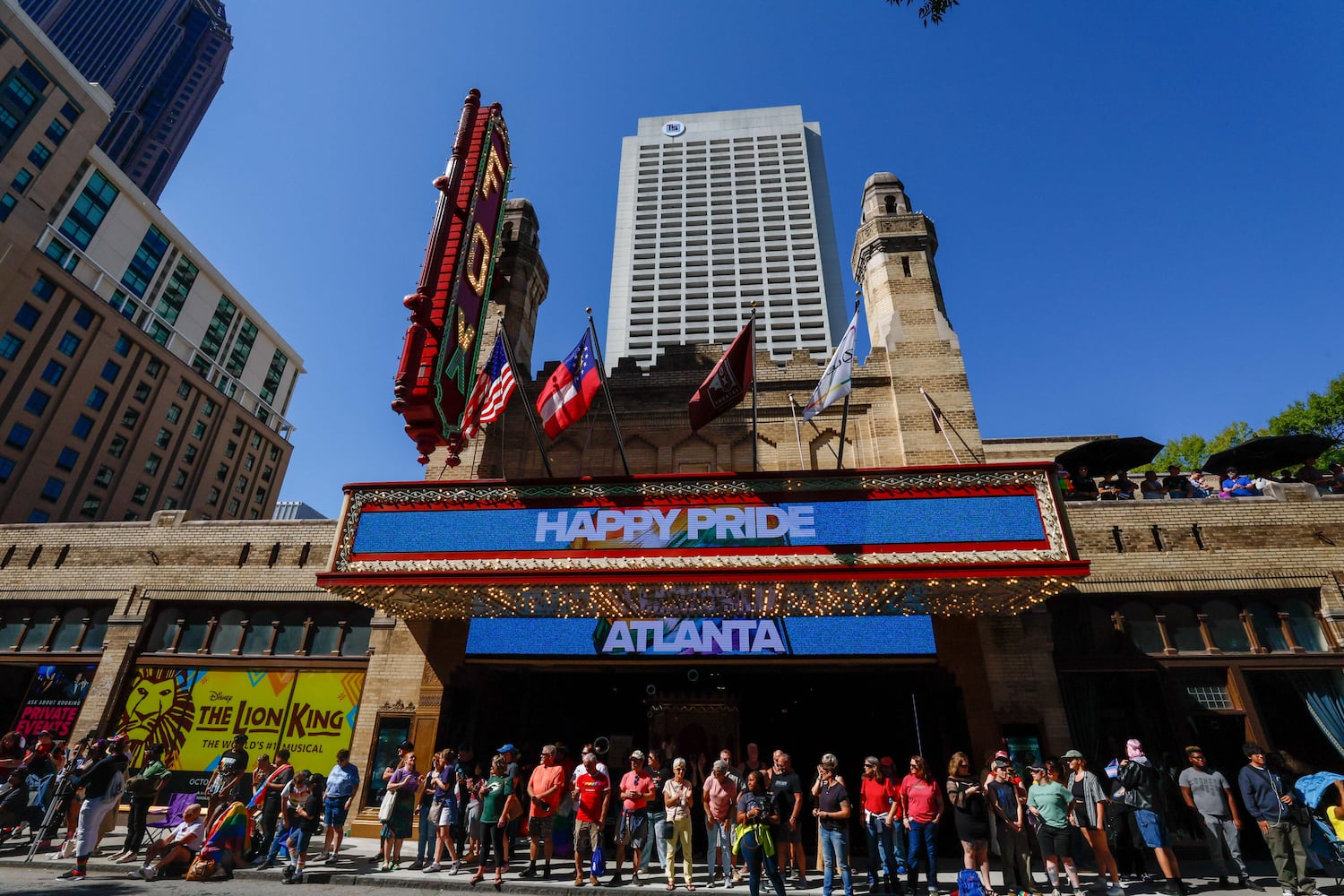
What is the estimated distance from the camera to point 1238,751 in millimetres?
13469

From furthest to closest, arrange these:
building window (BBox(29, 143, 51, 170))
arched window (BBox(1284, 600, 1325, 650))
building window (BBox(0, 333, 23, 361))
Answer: building window (BBox(29, 143, 51, 170))
building window (BBox(0, 333, 23, 361))
arched window (BBox(1284, 600, 1325, 650))

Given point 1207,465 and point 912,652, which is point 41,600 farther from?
point 1207,465

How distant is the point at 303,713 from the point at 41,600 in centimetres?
950

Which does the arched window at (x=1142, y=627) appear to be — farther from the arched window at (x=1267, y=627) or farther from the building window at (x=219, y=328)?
the building window at (x=219, y=328)

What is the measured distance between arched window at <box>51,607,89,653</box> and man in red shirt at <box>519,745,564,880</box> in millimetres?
15716

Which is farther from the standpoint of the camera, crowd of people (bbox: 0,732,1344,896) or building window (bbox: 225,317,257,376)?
building window (bbox: 225,317,257,376)

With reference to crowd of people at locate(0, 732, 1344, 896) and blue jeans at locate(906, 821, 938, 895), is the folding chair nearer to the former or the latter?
crowd of people at locate(0, 732, 1344, 896)

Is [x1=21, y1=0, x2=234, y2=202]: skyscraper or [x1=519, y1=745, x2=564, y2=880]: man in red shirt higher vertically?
[x1=21, y1=0, x2=234, y2=202]: skyscraper

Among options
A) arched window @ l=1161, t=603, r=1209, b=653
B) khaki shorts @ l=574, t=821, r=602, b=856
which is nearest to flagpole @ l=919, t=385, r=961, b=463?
arched window @ l=1161, t=603, r=1209, b=653

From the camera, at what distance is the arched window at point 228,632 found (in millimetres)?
17141

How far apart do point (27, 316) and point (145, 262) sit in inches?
961

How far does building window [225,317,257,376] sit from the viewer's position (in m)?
80.5

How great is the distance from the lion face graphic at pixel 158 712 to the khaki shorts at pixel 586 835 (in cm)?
1199

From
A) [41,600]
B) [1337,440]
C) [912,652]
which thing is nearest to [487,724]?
[912,652]
